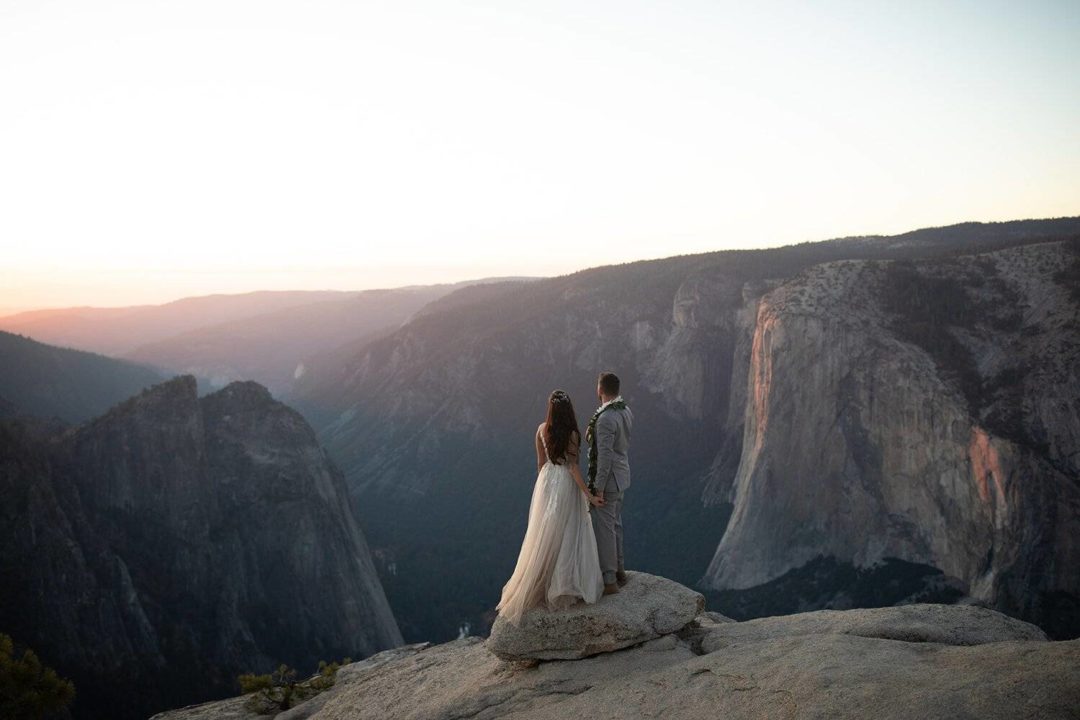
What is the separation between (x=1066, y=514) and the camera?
48.2 metres

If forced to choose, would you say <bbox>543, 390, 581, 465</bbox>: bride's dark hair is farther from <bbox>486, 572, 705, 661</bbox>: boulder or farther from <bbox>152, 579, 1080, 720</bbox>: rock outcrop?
<bbox>152, 579, 1080, 720</bbox>: rock outcrop

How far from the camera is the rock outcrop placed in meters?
8.03

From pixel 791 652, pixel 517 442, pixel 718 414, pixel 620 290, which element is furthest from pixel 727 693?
pixel 620 290

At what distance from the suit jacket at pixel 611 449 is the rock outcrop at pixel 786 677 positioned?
7.59 feet

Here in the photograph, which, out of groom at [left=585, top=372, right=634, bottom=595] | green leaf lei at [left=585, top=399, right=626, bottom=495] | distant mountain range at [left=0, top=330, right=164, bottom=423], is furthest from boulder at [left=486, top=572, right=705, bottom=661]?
distant mountain range at [left=0, top=330, right=164, bottom=423]

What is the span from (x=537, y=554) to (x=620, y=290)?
12663 centimetres

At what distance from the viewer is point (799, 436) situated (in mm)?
71000

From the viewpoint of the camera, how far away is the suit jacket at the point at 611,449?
463 inches

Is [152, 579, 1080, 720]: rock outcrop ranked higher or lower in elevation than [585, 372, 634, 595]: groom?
lower

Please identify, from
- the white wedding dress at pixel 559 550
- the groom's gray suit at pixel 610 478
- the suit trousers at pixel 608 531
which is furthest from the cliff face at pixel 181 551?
the groom's gray suit at pixel 610 478

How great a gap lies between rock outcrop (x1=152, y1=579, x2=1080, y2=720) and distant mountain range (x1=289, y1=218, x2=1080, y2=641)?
44404mm

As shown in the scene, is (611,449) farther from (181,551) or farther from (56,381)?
(56,381)

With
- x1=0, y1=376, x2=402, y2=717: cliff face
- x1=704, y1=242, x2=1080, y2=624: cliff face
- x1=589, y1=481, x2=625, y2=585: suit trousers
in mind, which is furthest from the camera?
A: x1=704, y1=242, x2=1080, y2=624: cliff face

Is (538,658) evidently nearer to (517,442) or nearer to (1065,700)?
(1065,700)
